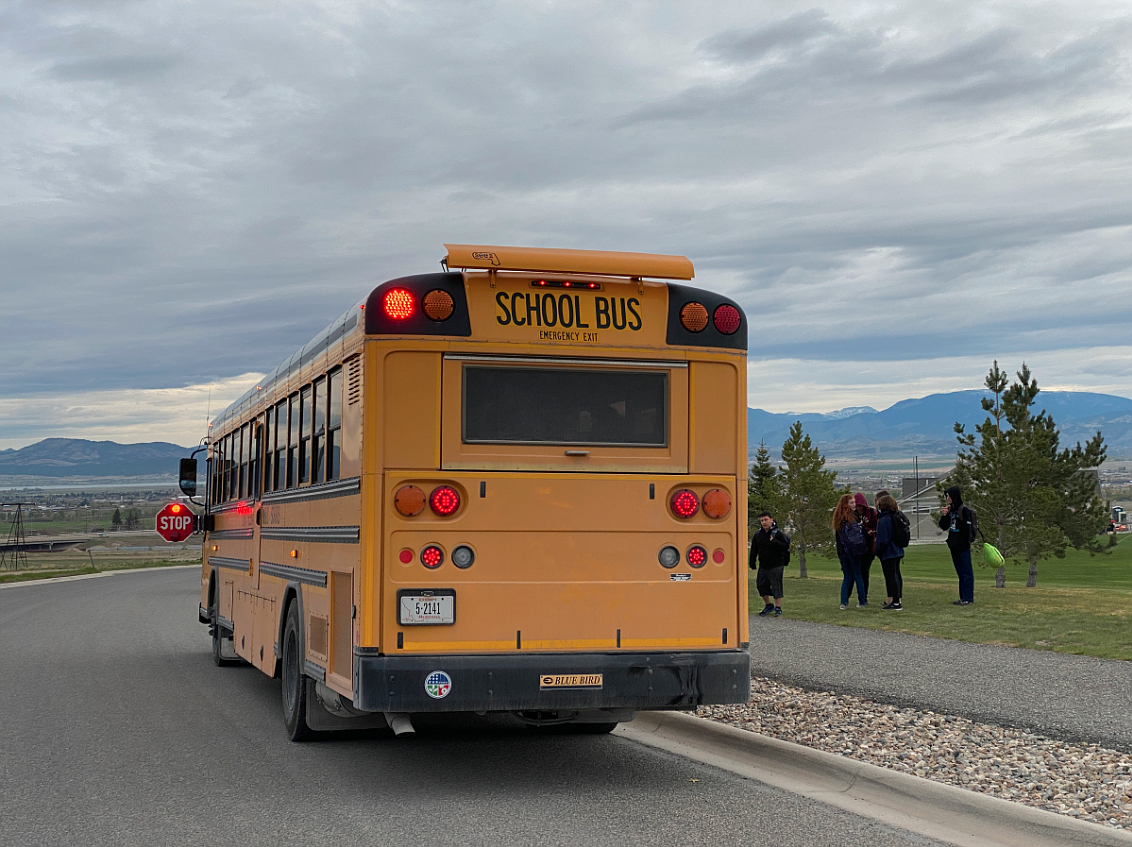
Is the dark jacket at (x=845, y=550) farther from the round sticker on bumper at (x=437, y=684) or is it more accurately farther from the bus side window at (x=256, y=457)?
the round sticker on bumper at (x=437, y=684)

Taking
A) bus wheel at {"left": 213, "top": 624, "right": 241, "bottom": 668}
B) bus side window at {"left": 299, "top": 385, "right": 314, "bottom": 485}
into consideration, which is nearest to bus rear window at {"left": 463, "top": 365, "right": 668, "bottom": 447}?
bus side window at {"left": 299, "top": 385, "right": 314, "bottom": 485}

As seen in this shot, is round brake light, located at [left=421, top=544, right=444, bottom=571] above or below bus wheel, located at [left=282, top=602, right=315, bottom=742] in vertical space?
above

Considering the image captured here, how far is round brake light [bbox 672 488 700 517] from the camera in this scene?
764 centimetres

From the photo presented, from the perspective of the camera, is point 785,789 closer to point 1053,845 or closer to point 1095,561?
point 1053,845

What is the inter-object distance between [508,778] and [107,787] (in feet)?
8.08

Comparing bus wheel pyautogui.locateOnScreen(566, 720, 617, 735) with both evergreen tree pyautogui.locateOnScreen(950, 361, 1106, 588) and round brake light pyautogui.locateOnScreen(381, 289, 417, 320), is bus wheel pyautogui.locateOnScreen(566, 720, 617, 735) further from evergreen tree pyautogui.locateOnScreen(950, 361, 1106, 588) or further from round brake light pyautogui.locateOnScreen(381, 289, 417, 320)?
evergreen tree pyautogui.locateOnScreen(950, 361, 1106, 588)

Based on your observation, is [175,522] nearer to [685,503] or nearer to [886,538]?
[886,538]

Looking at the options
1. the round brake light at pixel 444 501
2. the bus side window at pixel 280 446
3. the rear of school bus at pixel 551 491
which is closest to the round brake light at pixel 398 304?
the rear of school bus at pixel 551 491

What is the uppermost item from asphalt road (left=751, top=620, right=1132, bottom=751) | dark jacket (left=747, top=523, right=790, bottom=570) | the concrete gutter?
dark jacket (left=747, top=523, right=790, bottom=570)

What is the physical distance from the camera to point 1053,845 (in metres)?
5.84

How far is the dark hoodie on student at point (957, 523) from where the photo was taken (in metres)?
15.8

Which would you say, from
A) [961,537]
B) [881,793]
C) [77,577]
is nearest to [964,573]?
[961,537]

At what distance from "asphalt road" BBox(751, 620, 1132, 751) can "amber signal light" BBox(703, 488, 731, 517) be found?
2620 millimetres

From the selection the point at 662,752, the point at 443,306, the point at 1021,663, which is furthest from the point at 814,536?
the point at 443,306
